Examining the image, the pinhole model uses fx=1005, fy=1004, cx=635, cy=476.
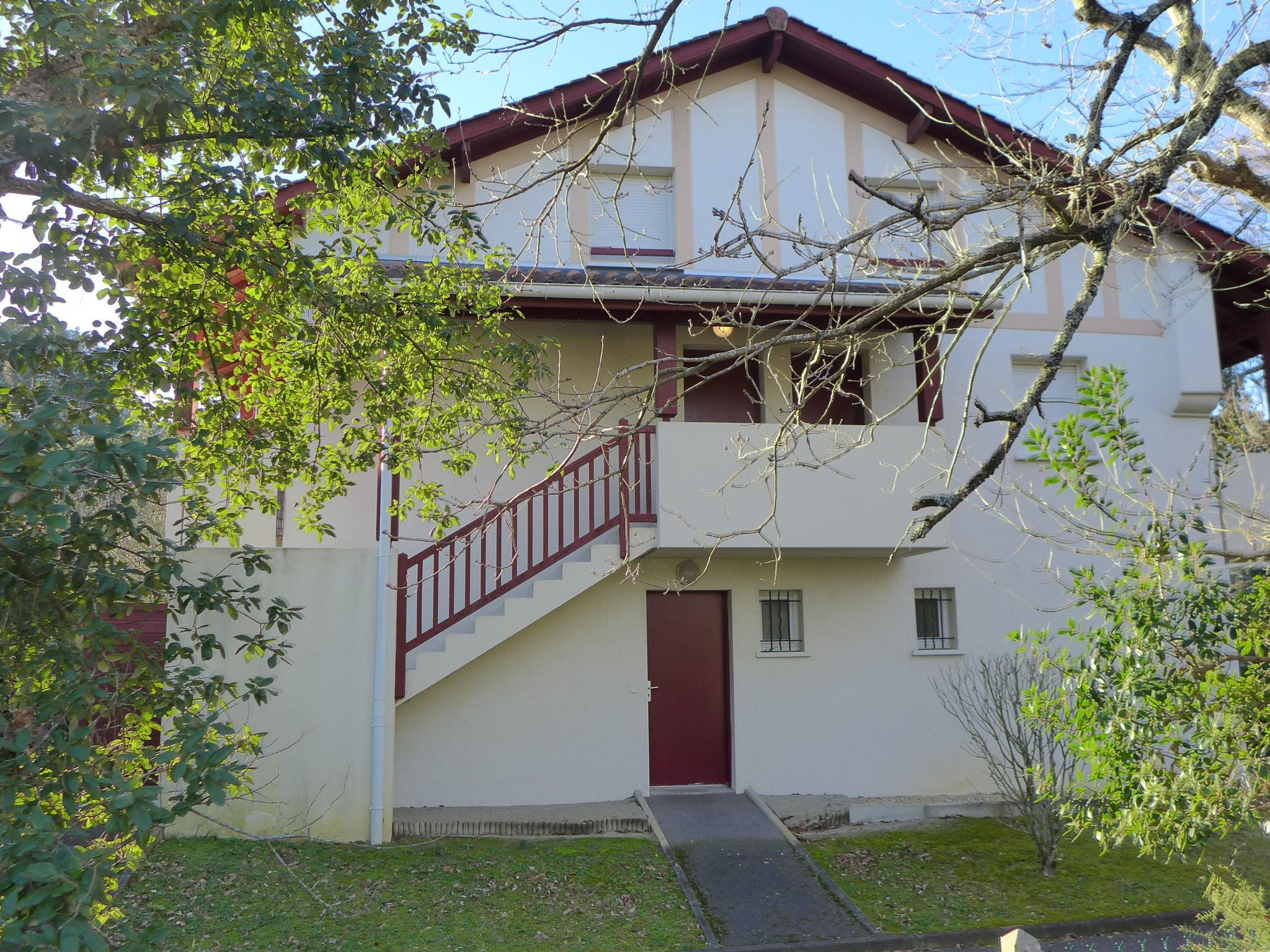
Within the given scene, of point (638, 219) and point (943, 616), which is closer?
point (943, 616)

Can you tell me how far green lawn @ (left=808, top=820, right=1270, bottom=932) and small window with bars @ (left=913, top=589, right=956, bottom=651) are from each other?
2345mm

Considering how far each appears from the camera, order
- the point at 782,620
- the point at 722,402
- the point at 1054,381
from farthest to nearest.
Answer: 1. the point at 1054,381
2. the point at 722,402
3. the point at 782,620

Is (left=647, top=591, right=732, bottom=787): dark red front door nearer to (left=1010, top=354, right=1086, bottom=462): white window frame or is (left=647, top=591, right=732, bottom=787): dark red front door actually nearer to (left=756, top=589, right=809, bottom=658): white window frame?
(left=756, top=589, right=809, bottom=658): white window frame

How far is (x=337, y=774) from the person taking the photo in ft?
31.0

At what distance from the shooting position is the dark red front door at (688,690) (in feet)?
39.4

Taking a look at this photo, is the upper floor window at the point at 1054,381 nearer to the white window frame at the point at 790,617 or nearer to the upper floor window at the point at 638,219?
the white window frame at the point at 790,617

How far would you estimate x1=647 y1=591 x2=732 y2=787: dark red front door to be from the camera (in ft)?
39.4

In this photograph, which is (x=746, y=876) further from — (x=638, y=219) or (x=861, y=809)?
(x=638, y=219)

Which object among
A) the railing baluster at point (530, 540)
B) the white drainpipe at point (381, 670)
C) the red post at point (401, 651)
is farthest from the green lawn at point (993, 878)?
the red post at point (401, 651)

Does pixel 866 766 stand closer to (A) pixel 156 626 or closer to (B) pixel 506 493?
(B) pixel 506 493

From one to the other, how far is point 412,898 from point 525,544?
14.3 ft

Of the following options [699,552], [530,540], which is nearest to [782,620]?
[699,552]

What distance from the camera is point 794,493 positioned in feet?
36.6

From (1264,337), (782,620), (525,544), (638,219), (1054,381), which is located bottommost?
(782,620)
